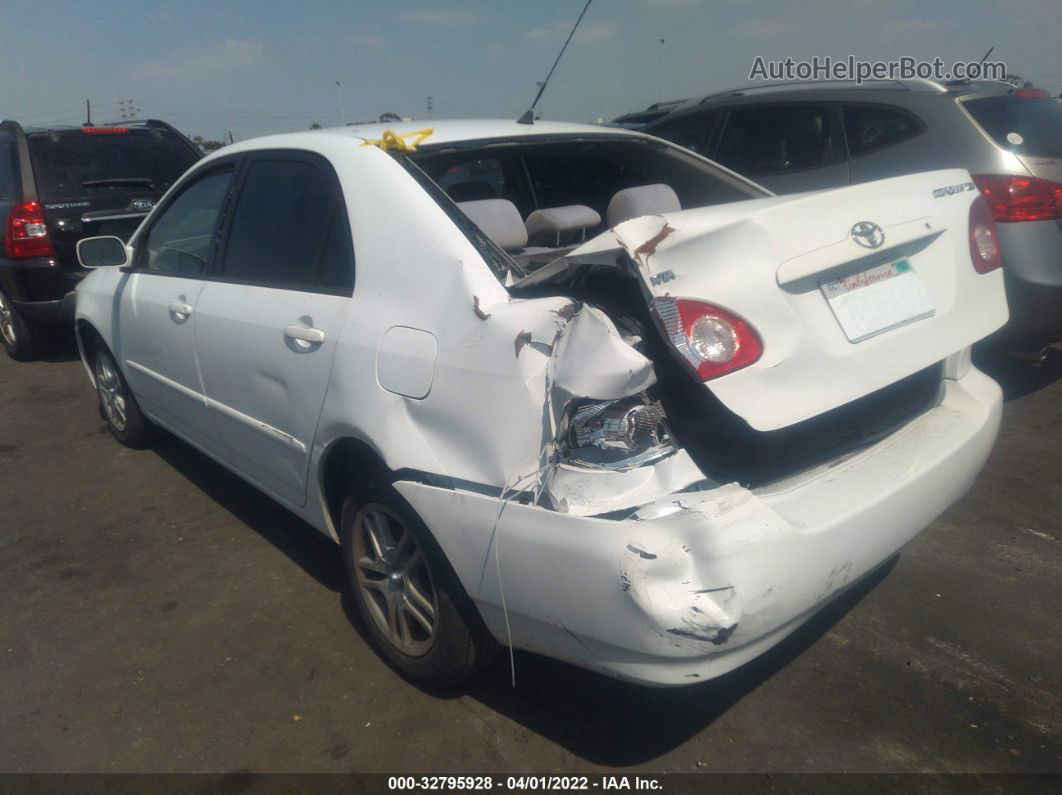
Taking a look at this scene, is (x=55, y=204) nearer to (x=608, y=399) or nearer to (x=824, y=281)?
(x=608, y=399)

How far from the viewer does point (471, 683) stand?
8.79 feet

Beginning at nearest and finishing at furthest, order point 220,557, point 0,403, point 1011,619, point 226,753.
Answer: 1. point 226,753
2. point 1011,619
3. point 220,557
4. point 0,403

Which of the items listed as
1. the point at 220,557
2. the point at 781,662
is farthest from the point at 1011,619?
the point at 220,557

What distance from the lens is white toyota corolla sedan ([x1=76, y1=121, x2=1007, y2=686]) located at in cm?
189

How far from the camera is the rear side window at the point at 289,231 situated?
275 cm

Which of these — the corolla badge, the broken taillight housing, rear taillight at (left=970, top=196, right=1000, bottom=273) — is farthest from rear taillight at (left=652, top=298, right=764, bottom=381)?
rear taillight at (left=970, top=196, right=1000, bottom=273)

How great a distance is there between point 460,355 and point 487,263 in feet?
0.92

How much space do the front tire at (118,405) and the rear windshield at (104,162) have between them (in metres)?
2.55

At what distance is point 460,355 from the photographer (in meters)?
2.16

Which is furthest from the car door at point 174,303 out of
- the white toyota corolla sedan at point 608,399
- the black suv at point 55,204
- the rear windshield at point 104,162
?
the rear windshield at point 104,162

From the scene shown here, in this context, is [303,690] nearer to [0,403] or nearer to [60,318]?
[0,403]

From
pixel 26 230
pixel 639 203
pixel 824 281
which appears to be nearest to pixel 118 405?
pixel 26 230

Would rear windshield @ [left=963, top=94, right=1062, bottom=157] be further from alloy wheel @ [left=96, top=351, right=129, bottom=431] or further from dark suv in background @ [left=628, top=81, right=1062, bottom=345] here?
alloy wheel @ [left=96, top=351, right=129, bottom=431]

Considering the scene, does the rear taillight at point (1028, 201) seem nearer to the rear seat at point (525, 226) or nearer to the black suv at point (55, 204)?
the rear seat at point (525, 226)
